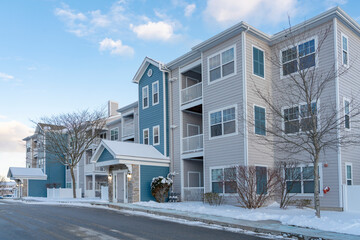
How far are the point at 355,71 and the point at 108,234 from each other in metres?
15.0

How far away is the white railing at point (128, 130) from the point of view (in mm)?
31178

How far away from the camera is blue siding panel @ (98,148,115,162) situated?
22337 millimetres

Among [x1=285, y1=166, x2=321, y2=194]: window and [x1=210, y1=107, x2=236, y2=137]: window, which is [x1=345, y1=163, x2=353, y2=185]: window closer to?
[x1=285, y1=166, x2=321, y2=194]: window

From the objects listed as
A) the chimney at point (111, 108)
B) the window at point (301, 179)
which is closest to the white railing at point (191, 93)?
the window at point (301, 179)

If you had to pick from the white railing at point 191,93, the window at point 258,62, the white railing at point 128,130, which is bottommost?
the white railing at point 128,130

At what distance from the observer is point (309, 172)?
16938 millimetres

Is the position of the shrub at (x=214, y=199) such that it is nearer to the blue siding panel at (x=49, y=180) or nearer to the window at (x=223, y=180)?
the window at (x=223, y=180)

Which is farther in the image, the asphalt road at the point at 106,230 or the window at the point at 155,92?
the window at the point at 155,92

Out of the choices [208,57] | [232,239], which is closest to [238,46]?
[208,57]

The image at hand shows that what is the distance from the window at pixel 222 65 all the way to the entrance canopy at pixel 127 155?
6.48 m

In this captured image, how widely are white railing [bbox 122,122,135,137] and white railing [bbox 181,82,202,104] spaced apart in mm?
9217

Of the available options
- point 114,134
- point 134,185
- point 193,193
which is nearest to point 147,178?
point 134,185

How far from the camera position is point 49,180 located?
44.7 m

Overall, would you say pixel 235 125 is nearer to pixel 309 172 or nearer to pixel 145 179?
pixel 309 172
